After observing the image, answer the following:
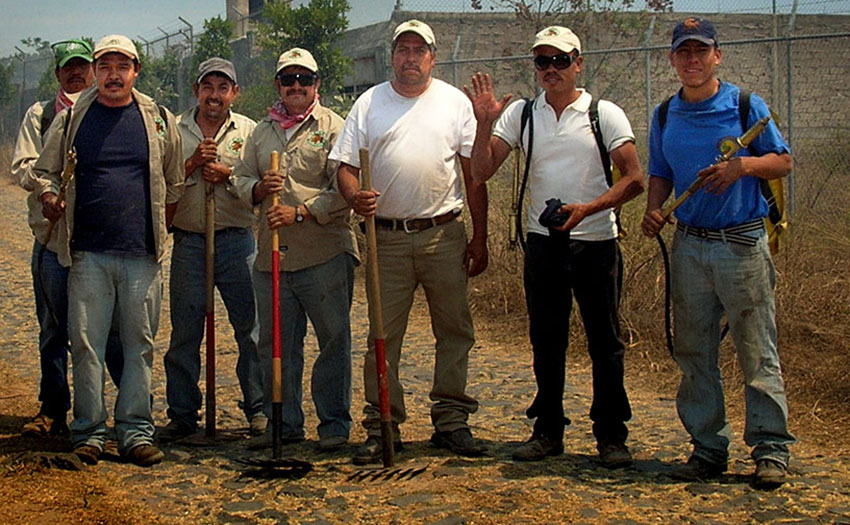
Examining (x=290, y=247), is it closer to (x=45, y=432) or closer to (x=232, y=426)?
(x=232, y=426)

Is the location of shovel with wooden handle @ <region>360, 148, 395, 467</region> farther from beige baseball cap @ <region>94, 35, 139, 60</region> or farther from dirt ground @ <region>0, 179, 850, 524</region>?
beige baseball cap @ <region>94, 35, 139, 60</region>

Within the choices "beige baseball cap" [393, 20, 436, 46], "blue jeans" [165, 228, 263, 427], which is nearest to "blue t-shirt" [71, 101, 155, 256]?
"blue jeans" [165, 228, 263, 427]

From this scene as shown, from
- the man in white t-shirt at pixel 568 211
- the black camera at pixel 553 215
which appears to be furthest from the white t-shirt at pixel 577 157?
the black camera at pixel 553 215

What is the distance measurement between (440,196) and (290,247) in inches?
33.7

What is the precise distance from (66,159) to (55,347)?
127 centimetres

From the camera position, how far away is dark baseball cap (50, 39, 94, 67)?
623 centimetres

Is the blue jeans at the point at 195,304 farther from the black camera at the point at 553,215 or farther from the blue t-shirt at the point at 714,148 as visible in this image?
the blue t-shirt at the point at 714,148

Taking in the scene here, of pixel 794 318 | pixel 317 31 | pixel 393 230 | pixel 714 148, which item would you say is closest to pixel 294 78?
pixel 393 230

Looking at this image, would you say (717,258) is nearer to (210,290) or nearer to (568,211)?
(568,211)

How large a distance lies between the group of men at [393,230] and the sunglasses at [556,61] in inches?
0.5

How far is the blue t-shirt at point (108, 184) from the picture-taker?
18.4 ft

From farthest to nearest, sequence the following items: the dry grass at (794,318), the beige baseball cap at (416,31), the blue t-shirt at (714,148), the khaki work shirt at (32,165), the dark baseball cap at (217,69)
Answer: the dry grass at (794,318), the dark baseball cap at (217,69), the khaki work shirt at (32,165), the beige baseball cap at (416,31), the blue t-shirt at (714,148)

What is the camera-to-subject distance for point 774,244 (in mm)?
5180

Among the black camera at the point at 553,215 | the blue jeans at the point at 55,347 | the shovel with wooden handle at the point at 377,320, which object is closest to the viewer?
the black camera at the point at 553,215
